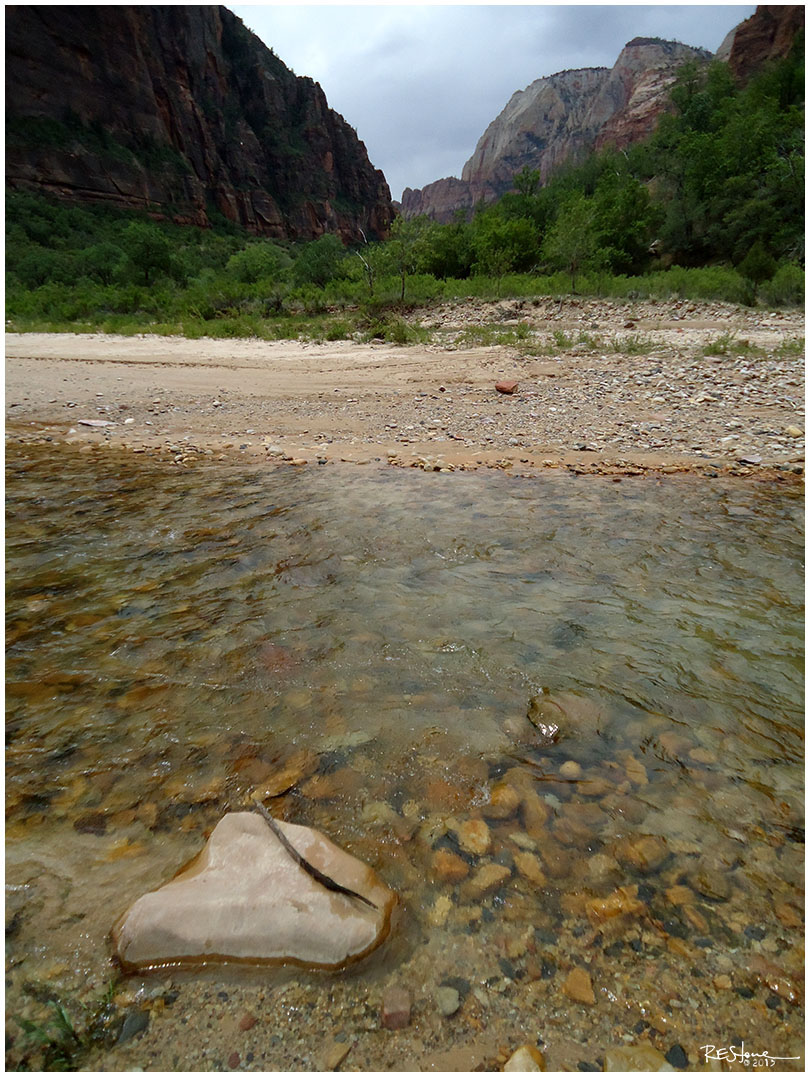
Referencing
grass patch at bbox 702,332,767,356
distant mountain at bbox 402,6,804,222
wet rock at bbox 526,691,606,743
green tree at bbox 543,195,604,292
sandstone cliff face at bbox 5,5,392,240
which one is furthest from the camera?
distant mountain at bbox 402,6,804,222

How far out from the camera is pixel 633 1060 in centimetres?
125

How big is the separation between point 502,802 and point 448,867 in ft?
1.12

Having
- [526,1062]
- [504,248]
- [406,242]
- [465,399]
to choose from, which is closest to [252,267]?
[504,248]

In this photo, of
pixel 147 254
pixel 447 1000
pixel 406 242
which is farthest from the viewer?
pixel 147 254

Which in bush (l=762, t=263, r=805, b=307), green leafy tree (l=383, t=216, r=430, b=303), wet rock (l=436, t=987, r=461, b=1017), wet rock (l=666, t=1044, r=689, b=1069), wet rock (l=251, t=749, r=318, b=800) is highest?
green leafy tree (l=383, t=216, r=430, b=303)

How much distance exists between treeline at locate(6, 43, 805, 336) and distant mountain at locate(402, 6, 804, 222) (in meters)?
51.7

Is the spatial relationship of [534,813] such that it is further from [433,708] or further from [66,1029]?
[66,1029]

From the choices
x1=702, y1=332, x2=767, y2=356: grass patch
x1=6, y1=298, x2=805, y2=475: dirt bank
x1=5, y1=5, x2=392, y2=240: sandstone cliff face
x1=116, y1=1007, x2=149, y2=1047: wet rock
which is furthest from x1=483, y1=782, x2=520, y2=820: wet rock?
x1=5, y1=5, x2=392, y2=240: sandstone cliff face

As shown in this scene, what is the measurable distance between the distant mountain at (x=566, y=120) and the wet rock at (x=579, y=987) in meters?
94.8

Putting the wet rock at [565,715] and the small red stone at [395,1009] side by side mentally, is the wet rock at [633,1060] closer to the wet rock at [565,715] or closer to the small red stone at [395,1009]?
the small red stone at [395,1009]

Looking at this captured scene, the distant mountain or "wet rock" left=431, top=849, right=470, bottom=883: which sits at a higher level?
the distant mountain

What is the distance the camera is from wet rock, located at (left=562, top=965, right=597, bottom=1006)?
1.35 metres

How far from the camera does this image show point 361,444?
22.2 ft

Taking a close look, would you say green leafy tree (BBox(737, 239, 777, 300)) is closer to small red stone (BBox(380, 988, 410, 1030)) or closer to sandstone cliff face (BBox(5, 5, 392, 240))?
small red stone (BBox(380, 988, 410, 1030))
